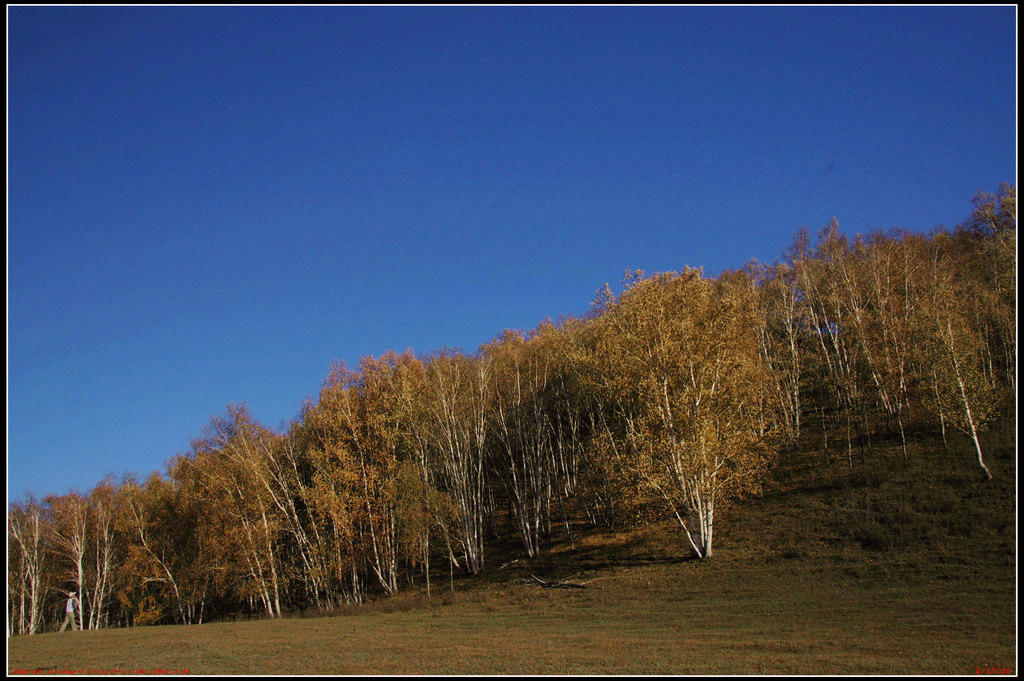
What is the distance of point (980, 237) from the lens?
60.7 metres

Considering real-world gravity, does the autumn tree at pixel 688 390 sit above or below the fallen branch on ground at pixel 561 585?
above

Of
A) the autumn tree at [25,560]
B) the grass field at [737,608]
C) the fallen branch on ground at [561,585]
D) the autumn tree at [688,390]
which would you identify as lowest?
the autumn tree at [25,560]

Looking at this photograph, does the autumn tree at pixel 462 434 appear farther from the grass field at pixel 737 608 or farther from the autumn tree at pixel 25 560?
the autumn tree at pixel 25 560

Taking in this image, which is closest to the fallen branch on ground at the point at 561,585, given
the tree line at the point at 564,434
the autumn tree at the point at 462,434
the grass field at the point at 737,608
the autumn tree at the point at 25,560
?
the grass field at the point at 737,608

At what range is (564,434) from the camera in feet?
176

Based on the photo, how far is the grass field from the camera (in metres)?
16.2

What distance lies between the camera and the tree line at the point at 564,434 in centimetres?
3362

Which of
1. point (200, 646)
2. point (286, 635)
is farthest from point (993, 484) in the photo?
point (200, 646)

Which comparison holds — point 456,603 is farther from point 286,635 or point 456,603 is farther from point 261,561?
point 261,561

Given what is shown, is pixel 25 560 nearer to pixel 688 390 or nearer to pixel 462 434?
pixel 462 434

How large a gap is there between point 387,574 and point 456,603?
1254cm

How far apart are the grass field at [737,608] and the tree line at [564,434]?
2.23 metres

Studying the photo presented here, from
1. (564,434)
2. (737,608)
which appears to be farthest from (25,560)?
(737,608)

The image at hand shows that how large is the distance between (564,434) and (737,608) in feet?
99.9
